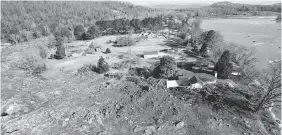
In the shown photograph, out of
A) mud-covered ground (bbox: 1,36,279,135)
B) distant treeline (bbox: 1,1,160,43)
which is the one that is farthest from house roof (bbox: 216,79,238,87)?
distant treeline (bbox: 1,1,160,43)

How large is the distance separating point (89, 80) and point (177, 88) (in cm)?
1585

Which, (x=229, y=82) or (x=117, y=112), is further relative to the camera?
(x=229, y=82)

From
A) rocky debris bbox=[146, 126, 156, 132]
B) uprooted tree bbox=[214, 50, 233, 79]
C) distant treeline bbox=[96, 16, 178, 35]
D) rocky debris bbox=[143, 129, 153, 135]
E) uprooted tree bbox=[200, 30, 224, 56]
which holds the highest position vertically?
distant treeline bbox=[96, 16, 178, 35]

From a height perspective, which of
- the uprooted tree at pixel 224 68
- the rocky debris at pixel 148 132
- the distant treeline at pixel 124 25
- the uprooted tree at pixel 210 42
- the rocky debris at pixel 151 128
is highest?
the distant treeline at pixel 124 25

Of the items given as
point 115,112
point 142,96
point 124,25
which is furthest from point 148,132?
point 124,25

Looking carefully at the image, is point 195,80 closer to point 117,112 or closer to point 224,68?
point 224,68

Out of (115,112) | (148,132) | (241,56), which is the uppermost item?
(241,56)

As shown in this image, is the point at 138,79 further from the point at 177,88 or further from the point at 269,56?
the point at 269,56

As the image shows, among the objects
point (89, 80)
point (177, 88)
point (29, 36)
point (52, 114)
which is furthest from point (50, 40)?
point (177, 88)

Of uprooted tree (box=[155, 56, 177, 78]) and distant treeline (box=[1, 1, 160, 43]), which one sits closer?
uprooted tree (box=[155, 56, 177, 78])

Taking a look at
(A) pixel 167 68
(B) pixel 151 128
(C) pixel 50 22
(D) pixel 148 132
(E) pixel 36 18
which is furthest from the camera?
(E) pixel 36 18

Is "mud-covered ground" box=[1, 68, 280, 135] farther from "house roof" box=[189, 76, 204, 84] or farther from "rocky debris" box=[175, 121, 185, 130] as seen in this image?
"house roof" box=[189, 76, 204, 84]

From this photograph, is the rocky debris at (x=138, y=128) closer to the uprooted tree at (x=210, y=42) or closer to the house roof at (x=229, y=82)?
the house roof at (x=229, y=82)

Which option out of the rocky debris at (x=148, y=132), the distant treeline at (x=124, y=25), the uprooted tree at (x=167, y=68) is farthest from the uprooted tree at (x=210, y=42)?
the distant treeline at (x=124, y=25)
